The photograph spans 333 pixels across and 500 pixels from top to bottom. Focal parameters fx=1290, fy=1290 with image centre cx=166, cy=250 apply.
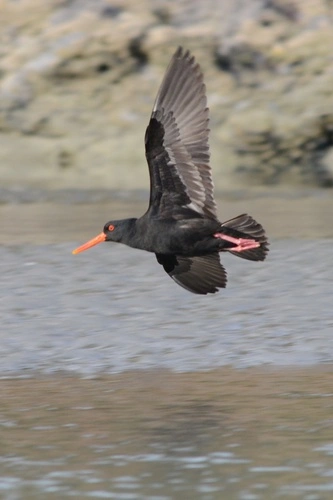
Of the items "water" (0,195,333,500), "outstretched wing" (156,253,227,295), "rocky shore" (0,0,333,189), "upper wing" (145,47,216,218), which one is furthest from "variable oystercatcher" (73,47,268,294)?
"rocky shore" (0,0,333,189)

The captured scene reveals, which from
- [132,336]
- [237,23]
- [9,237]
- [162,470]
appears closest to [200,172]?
[132,336]

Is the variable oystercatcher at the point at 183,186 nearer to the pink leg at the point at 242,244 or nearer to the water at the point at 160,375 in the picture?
the pink leg at the point at 242,244

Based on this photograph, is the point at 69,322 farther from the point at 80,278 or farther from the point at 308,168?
the point at 308,168

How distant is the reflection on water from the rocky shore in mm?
12155

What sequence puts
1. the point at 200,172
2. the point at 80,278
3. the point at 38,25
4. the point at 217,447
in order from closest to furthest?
the point at 217,447 < the point at 200,172 < the point at 80,278 < the point at 38,25

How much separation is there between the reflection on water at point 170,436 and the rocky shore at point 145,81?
12.2 meters

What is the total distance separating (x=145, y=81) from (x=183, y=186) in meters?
13.1

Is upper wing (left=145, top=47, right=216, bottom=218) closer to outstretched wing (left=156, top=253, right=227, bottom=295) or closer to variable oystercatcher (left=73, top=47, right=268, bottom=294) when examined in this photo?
variable oystercatcher (left=73, top=47, right=268, bottom=294)

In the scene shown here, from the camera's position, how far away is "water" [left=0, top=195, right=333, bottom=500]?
5.90 m

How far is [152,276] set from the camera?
35.2ft

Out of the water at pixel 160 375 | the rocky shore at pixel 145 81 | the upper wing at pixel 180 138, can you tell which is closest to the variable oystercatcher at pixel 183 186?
the upper wing at pixel 180 138

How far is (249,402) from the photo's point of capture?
23.9 feet

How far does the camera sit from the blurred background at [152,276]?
20.4 ft

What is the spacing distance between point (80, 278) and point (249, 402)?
3.65m
